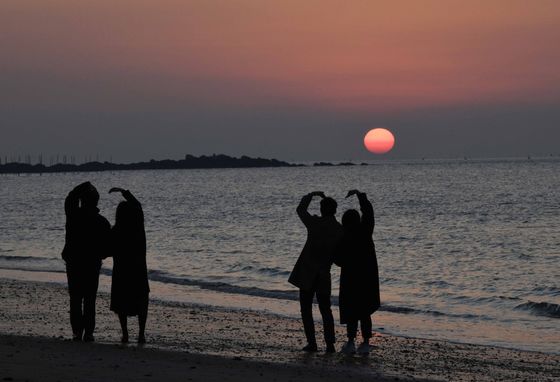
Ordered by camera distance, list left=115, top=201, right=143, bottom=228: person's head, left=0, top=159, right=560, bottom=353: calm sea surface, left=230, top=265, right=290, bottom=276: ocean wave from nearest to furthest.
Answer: left=115, top=201, right=143, bottom=228: person's head → left=0, top=159, right=560, bottom=353: calm sea surface → left=230, top=265, right=290, bottom=276: ocean wave

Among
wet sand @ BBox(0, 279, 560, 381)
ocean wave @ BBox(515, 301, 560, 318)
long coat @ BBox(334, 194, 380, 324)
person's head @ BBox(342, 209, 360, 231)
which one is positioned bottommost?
ocean wave @ BBox(515, 301, 560, 318)

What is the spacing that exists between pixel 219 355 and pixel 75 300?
192cm

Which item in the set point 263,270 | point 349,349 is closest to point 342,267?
point 349,349

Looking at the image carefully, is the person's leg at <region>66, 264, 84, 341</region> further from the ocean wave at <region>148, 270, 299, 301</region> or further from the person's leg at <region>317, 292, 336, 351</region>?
the ocean wave at <region>148, 270, 299, 301</region>

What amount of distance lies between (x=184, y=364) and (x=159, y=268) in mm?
17213

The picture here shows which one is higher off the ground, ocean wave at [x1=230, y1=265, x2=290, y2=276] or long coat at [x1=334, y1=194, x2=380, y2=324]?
long coat at [x1=334, y1=194, x2=380, y2=324]

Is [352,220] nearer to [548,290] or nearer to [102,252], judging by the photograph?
[102,252]

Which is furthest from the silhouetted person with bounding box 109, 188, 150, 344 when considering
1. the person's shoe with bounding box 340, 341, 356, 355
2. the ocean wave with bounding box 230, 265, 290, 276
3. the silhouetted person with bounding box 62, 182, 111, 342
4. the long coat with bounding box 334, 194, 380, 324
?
the ocean wave with bounding box 230, 265, 290, 276

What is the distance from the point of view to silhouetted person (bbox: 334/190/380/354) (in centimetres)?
1066

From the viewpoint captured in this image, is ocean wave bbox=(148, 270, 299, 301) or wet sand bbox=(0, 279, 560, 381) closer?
wet sand bbox=(0, 279, 560, 381)

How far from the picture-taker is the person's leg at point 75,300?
10.7 m

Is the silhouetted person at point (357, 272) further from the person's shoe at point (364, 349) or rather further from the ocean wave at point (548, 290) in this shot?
the ocean wave at point (548, 290)

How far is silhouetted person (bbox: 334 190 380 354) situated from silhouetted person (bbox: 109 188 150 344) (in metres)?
2.31

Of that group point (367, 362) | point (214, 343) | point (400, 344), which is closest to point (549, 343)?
point (400, 344)
